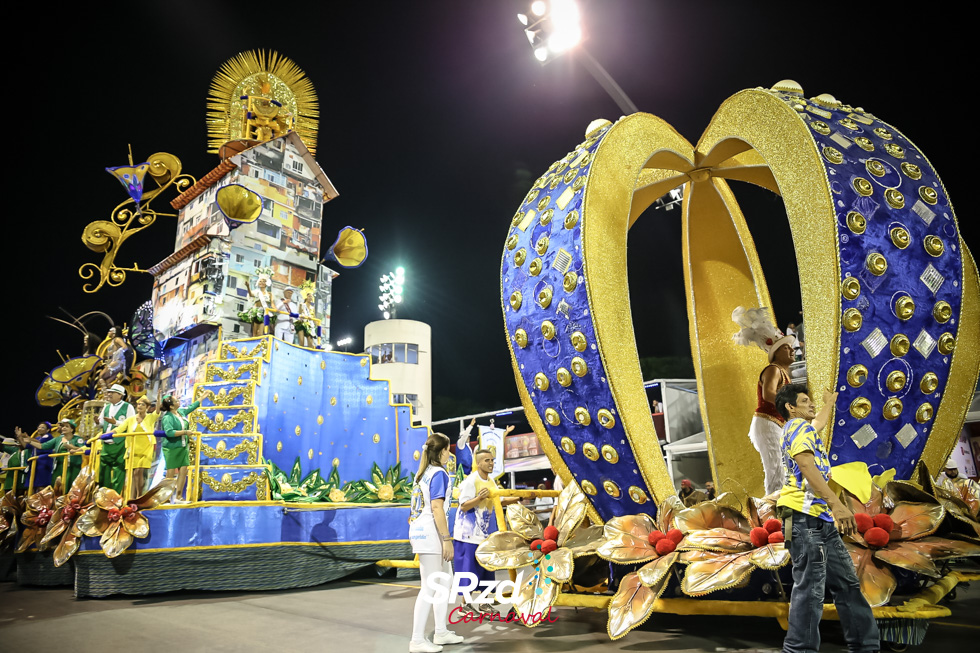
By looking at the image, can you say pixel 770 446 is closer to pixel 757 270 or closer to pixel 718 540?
pixel 718 540

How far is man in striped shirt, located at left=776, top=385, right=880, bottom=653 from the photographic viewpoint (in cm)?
268

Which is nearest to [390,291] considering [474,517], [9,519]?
[9,519]

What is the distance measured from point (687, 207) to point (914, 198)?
7.64 ft

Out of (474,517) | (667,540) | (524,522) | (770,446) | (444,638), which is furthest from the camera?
(474,517)

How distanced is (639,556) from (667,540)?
0.19 meters

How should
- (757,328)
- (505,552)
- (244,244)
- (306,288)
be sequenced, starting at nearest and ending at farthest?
1. (505,552)
2. (757,328)
3. (244,244)
4. (306,288)

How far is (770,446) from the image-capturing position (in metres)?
3.90

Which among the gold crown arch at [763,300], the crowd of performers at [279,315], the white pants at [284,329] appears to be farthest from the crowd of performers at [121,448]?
the gold crown arch at [763,300]

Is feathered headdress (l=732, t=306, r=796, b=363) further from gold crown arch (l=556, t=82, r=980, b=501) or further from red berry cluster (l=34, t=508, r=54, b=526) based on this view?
red berry cluster (l=34, t=508, r=54, b=526)

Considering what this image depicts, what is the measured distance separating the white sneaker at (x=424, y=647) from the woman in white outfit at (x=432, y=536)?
0.03m

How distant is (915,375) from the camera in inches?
141

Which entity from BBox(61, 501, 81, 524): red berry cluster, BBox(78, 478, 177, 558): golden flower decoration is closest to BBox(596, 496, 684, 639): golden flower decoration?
BBox(78, 478, 177, 558): golden flower decoration

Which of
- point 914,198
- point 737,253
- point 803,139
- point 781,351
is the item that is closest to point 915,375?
point 781,351

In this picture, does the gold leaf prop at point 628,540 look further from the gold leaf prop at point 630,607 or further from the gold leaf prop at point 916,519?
the gold leaf prop at point 916,519
